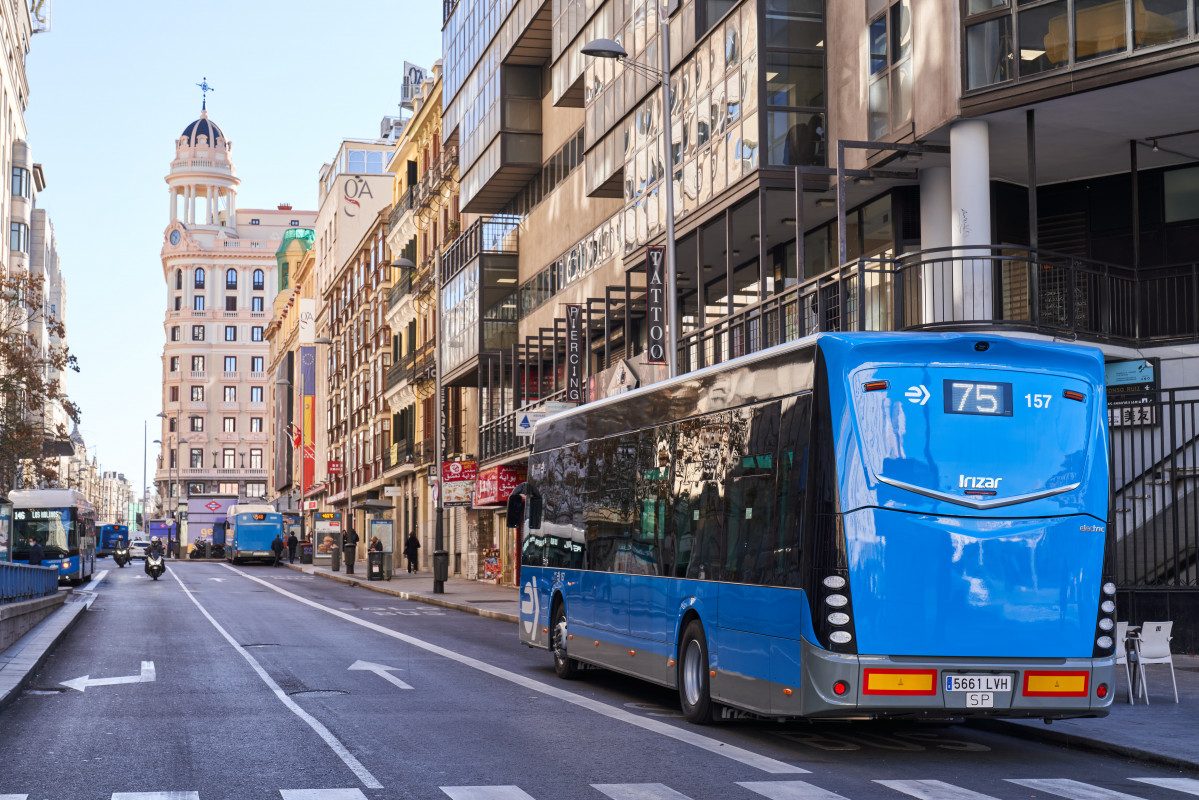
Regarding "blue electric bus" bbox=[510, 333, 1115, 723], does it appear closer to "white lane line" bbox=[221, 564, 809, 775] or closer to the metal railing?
"white lane line" bbox=[221, 564, 809, 775]

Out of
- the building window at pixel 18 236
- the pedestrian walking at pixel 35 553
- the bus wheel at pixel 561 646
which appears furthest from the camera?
the building window at pixel 18 236

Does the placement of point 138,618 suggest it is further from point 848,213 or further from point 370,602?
point 848,213

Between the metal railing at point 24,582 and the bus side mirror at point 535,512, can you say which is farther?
the metal railing at point 24,582

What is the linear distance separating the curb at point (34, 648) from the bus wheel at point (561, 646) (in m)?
6.20

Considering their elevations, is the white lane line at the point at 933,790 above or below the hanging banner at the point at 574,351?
below

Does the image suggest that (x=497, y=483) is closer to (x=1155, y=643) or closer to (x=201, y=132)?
(x=1155, y=643)

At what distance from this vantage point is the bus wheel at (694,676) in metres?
13.0

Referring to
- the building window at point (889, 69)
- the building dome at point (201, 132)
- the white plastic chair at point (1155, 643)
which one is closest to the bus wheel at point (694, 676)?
the white plastic chair at point (1155, 643)

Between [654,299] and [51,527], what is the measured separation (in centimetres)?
2675

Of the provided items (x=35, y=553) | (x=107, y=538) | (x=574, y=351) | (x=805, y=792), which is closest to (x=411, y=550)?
(x=35, y=553)

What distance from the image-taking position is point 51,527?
4762cm

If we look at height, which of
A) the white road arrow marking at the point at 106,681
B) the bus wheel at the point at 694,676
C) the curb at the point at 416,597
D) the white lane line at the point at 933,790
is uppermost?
the bus wheel at the point at 694,676

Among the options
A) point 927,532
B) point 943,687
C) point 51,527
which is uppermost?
point 927,532

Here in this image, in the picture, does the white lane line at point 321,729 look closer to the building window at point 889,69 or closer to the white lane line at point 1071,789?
the white lane line at point 1071,789
